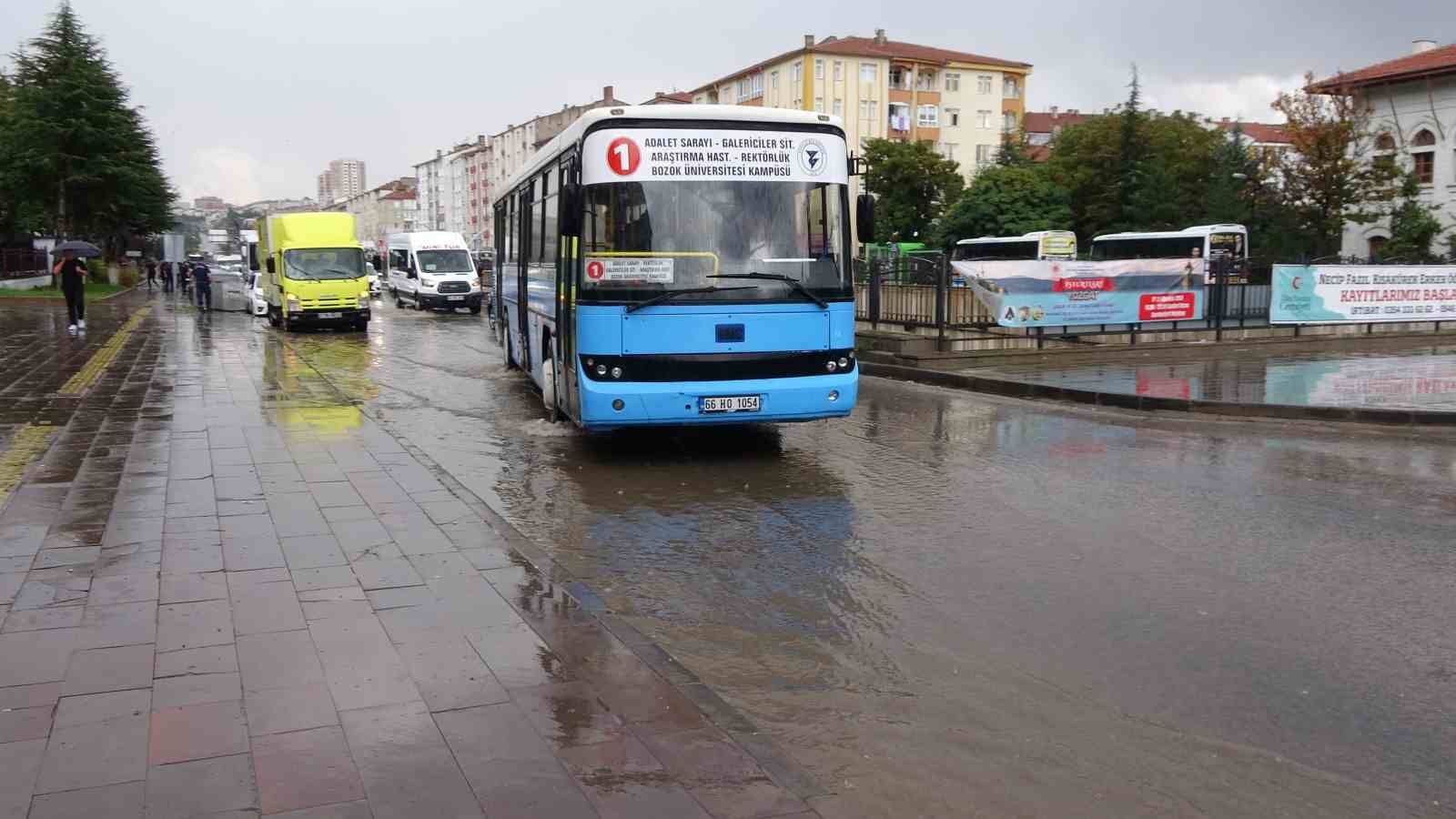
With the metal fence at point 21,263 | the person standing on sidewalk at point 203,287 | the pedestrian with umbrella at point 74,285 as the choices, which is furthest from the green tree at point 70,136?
the pedestrian with umbrella at point 74,285

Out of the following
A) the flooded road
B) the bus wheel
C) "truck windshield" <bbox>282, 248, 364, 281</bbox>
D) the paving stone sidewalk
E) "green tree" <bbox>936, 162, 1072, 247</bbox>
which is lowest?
the flooded road

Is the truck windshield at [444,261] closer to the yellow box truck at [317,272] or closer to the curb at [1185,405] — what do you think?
the yellow box truck at [317,272]

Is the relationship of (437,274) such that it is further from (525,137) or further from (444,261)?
(525,137)

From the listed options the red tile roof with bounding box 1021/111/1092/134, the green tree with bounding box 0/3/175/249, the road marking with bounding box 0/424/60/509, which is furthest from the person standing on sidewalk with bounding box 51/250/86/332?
the red tile roof with bounding box 1021/111/1092/134

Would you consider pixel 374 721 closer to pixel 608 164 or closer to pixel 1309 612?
pixel 1309 612

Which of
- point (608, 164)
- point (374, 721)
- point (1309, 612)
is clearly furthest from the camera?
point (608, 164)

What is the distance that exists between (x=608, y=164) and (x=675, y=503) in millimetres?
3083

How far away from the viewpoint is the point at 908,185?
6325 centimetres

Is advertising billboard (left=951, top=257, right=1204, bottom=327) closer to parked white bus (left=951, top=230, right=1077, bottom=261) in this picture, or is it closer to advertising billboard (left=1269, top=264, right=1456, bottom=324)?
advertising billboard (left=1269, top=264, right=1456, bottom=324)

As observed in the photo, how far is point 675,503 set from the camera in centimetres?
895

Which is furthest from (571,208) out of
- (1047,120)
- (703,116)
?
(1047,120)

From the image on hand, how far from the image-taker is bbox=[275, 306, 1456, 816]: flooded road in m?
4.25

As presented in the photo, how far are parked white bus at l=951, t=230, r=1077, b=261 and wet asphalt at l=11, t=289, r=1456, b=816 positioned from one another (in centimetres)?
3204

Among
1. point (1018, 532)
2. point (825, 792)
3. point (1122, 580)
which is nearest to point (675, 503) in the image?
point (1018, 532)
